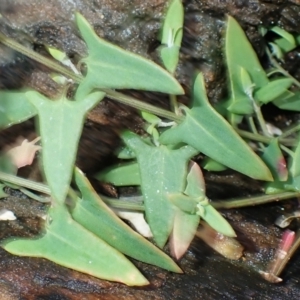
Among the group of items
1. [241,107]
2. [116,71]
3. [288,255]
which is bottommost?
[288,255]

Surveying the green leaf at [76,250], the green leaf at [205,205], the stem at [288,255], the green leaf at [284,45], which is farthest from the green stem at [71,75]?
the green leaf at [284,45]

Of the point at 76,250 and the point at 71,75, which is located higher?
the point at 71,75

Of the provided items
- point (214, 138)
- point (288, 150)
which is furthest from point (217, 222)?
point (288, 150)

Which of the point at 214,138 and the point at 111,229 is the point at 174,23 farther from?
the point at 111,229

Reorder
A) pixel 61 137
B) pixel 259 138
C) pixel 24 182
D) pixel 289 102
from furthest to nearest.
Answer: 1. pixel 289 102
2. pixel 259 138
3. pixel 24 182
4. pixel 61 137

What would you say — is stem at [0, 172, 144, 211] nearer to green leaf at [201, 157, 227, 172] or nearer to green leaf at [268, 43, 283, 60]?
green leaf at [201, 157, 227, 172]

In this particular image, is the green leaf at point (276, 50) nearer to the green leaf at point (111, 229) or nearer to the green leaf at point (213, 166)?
the green leaf at point (213, 166)

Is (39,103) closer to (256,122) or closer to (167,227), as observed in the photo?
(167,227)
